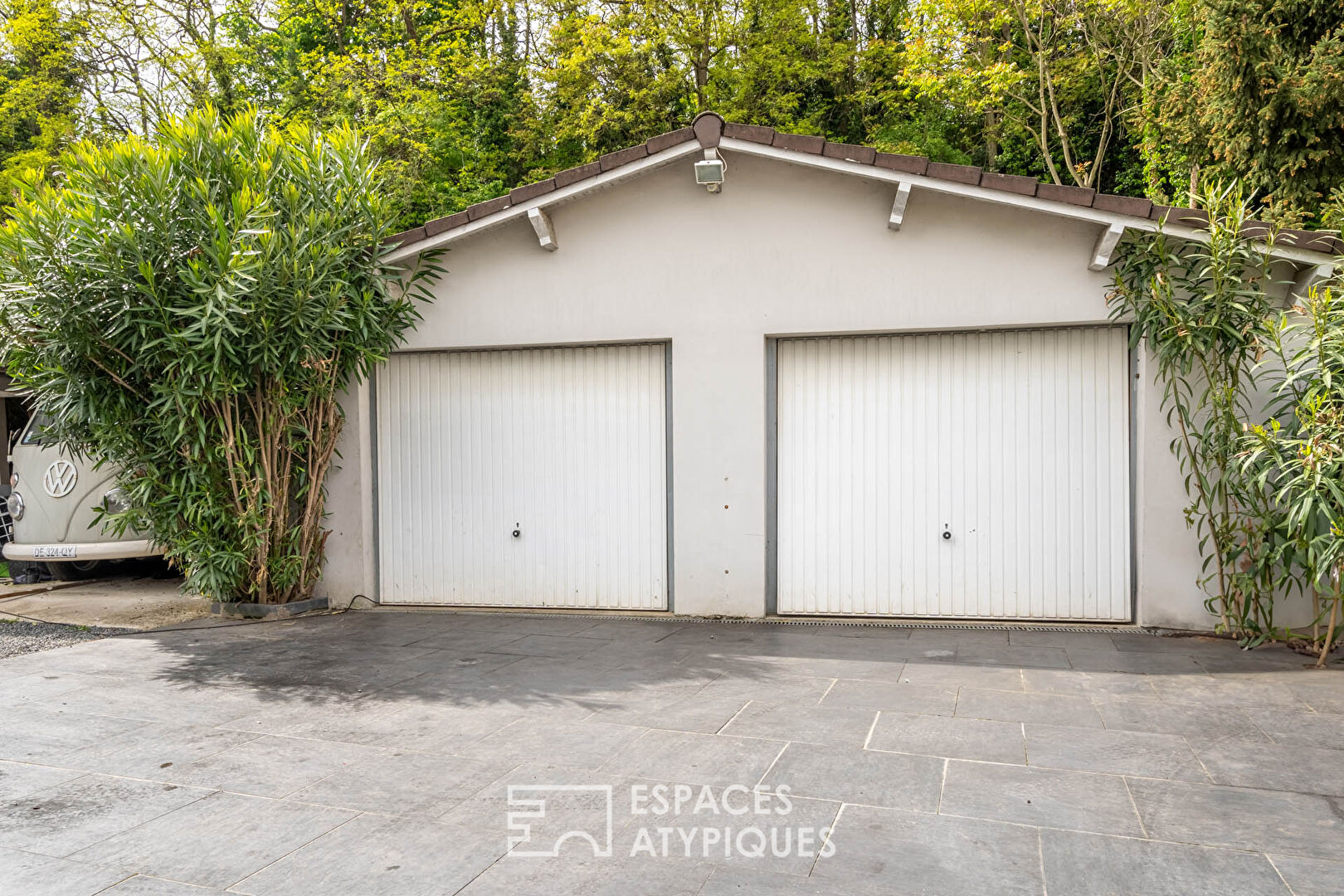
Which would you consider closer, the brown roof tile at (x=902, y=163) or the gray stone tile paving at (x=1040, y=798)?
the gray stone tile paving at (x=1040, y=798)

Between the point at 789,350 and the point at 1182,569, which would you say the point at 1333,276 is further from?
the point at 789,350

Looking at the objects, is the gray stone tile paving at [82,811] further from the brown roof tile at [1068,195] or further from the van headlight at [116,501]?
the brown roof tile at [1068,195]

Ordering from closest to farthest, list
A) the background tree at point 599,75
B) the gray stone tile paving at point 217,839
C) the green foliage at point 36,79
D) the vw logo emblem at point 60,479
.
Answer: the gray stone tile paving at point 217,839 < the vw logo emblem at point 60,479 < the background tree at point 599,75 < the green foliage at point 36,79

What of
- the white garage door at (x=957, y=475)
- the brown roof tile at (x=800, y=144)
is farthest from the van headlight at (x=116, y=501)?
the brown roof tile at (x=800, y=144)

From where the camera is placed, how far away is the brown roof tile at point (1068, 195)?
20.7 feet

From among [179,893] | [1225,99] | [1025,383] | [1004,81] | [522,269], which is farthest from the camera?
[1004,81]

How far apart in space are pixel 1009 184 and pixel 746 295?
207 cm

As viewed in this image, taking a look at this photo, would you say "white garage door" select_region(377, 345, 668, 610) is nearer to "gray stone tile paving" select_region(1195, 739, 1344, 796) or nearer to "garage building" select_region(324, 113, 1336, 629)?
"garage building" select_region(324, 113, 1336, 629)

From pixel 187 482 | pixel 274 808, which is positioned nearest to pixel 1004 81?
pixel 187 482

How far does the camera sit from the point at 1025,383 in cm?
699

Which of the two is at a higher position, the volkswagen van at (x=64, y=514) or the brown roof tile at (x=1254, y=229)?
the brown roof tile at (x=1254, y=229)

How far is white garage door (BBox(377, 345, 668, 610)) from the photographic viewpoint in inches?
303

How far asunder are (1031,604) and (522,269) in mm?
4869
